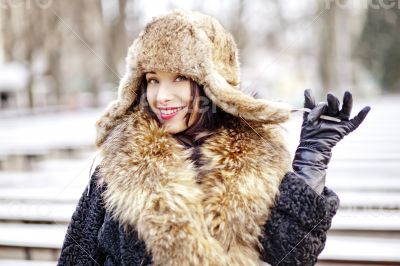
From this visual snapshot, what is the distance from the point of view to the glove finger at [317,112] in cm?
146

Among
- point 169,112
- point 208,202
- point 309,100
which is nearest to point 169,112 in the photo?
point 169,112

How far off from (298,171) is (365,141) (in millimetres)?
6024

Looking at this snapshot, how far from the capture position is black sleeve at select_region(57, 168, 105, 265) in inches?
62.9

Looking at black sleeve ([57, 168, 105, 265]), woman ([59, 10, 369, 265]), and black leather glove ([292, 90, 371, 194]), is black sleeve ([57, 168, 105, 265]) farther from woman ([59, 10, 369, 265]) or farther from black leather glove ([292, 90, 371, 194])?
black leather glove ([292, 90, 371, 194])

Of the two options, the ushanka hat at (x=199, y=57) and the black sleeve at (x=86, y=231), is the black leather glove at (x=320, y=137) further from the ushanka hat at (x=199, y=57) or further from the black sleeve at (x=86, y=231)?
the black sleeve at (x=86, y=231)

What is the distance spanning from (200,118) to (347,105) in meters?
0.49

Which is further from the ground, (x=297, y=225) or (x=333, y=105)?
(x=333, y=105)

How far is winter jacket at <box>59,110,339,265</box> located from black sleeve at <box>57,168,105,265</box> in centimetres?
1

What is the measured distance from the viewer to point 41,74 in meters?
23.5

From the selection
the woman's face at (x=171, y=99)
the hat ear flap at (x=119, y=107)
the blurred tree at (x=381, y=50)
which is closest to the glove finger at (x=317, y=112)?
the woman's face at (x=171, y=99)

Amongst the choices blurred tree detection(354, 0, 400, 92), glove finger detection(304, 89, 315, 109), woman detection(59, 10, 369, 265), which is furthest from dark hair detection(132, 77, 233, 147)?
blurred tree detection(354, 0, 400, 92)

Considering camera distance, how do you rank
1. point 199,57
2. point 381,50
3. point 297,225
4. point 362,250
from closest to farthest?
point 297,225
point 199,57
point 362,250
point 381,50

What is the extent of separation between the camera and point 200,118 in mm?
1559

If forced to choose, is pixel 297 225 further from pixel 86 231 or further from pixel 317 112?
pixel 86 231
